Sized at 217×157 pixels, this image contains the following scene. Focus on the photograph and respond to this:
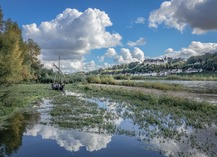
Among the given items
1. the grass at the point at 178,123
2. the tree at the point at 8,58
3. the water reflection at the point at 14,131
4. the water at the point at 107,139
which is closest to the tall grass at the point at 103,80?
the tree at the point at 8,58

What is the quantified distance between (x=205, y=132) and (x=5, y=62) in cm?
2466

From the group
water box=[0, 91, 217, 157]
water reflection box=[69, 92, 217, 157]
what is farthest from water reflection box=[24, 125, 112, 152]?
water reflection box=[69, 92, 217, 157]

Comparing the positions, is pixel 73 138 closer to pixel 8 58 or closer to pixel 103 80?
pixel 8 58

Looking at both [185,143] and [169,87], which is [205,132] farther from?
[169,87]

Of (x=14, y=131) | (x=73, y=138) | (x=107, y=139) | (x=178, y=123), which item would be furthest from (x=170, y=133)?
→ (x=14, y=131)

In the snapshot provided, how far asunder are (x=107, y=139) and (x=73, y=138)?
2135 mm

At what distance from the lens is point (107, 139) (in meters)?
17.0

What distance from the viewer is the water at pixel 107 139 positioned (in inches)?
565

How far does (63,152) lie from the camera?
14375 millimetres

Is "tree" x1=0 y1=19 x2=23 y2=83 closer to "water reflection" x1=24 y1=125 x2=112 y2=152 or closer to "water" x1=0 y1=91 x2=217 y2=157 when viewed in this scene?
"water" x1=0 y1=91 x2=217 y2=157

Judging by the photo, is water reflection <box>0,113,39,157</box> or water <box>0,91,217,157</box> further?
water reflection <box>0,113,39,157</box>

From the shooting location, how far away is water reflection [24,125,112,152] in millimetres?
15569

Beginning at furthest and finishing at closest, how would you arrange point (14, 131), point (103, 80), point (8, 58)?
point (103, 80) < point (8, 58) < point (14, 131)

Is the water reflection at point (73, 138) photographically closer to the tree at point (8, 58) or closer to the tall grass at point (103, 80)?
the tree at point (8, 58)
